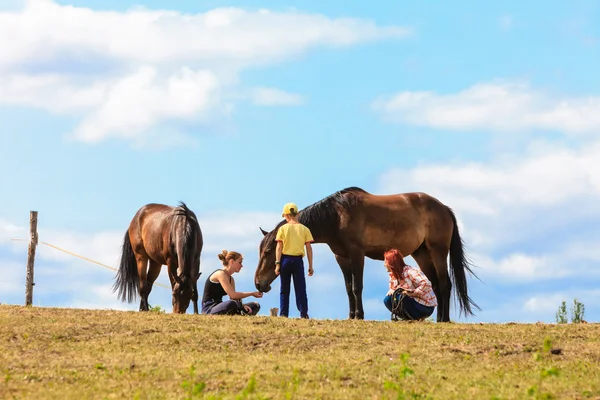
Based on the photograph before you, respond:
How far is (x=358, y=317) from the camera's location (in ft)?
53.3

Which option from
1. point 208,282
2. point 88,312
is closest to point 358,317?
point 208,282

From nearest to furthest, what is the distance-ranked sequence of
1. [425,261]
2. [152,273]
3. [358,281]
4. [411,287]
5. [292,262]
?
1. [411,287]
2. [292,262]
3. [358,281]
4. [425,261]
5. [152,273]

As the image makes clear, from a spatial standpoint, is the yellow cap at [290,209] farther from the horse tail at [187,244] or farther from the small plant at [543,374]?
the small plant at [543,374]

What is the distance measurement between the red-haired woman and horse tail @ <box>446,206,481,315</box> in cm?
319

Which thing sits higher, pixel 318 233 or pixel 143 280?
pixel 318 233

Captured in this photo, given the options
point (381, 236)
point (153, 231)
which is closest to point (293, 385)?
point (381, 236)

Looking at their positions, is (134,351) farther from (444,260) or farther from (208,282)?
(444,260)

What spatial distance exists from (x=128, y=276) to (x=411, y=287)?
24.6ft

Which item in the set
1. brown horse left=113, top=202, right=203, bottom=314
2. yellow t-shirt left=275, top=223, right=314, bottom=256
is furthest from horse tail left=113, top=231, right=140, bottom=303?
yellow t-shirt left=275, top=223, right=314, bottom=256

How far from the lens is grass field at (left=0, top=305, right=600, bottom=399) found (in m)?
9.54

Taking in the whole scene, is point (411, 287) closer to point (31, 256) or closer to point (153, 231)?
point (153, 231)

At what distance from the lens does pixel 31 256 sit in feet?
73.5

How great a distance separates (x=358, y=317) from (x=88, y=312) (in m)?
4.59

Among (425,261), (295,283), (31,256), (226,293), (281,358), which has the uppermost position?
(31,256)
